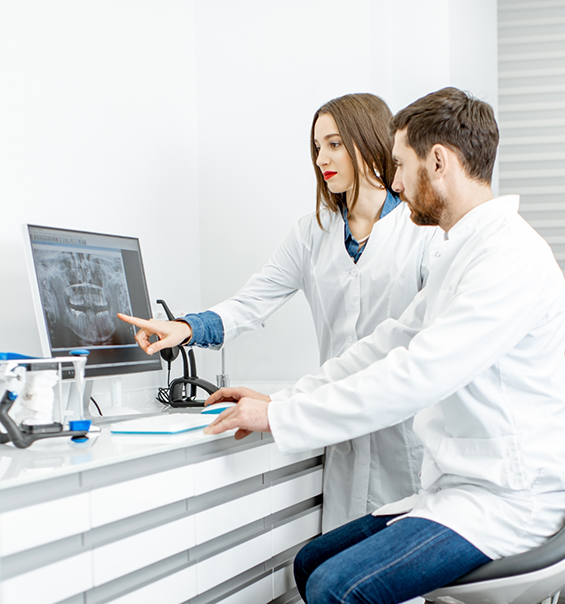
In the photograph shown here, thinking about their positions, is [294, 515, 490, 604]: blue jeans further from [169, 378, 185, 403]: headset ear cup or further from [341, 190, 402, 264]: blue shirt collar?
[169, 378, 185, 403]: headset ear cup

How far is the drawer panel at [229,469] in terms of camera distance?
1.45 m

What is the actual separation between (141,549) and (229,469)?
0.97 feet

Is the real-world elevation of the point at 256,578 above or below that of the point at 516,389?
below

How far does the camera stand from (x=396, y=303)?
1849 millimetres

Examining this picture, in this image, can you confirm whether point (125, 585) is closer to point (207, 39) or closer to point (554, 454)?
point (554, 454)

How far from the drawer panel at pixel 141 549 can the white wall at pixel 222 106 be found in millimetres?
1152

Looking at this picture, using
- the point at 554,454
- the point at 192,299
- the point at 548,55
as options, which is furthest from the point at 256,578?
the point at 548,55

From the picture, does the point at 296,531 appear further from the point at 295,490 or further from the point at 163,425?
the point at 163,425

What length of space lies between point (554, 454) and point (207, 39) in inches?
86.4

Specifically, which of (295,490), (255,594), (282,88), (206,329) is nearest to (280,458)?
(295,490)

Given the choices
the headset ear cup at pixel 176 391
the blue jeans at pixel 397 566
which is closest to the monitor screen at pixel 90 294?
the headset ear cup at pixel 176 391

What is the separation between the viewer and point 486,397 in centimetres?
128

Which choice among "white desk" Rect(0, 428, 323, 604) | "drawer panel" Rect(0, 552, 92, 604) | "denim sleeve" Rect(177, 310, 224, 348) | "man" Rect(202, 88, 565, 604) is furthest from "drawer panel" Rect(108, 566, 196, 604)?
"denim sleeve" Rect(177, 310, 224, 348)

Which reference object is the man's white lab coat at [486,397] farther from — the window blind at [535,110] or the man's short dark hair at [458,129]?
the window blind at [535,110]
